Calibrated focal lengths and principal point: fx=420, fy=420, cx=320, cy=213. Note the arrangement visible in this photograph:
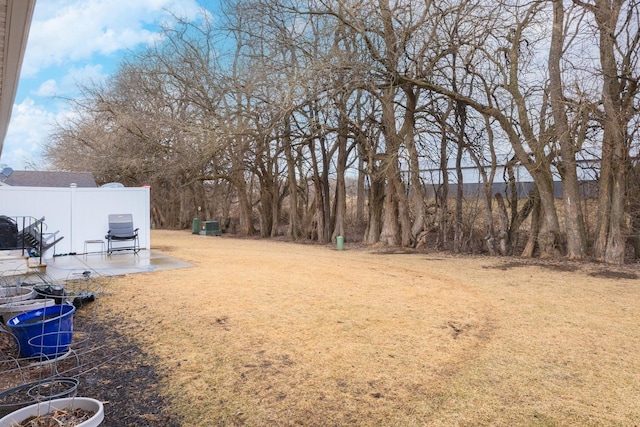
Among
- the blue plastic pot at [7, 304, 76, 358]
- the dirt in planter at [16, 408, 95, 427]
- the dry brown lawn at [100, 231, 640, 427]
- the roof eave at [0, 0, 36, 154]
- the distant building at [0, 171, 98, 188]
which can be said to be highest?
the roof eave at [0, 0, 36, 154]

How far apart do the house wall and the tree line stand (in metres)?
2.63

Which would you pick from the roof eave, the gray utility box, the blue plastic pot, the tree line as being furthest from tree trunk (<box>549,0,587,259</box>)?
the gray utility box

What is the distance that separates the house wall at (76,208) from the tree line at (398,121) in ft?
8.63

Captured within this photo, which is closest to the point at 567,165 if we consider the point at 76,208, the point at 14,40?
the point at 14,40

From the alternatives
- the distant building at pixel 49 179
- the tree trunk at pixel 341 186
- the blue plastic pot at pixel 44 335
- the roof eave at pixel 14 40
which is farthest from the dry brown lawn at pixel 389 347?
the distant building at pixel 49 179

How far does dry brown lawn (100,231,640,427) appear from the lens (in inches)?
96.7

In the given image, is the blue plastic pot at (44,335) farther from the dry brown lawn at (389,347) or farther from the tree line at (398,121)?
the tree line at (398,121)

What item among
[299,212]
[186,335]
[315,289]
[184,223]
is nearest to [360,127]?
[299,212]

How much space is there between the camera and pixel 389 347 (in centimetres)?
347

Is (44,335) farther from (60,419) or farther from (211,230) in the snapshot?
(211,230)

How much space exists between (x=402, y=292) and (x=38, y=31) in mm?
5394

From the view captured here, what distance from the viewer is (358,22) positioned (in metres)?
9.39

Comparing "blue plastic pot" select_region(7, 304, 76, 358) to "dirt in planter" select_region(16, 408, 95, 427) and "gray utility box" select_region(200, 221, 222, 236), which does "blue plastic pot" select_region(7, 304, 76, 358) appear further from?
"gray utility box" select_region(200, 221, 222, 236)

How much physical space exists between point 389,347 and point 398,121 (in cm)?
978
